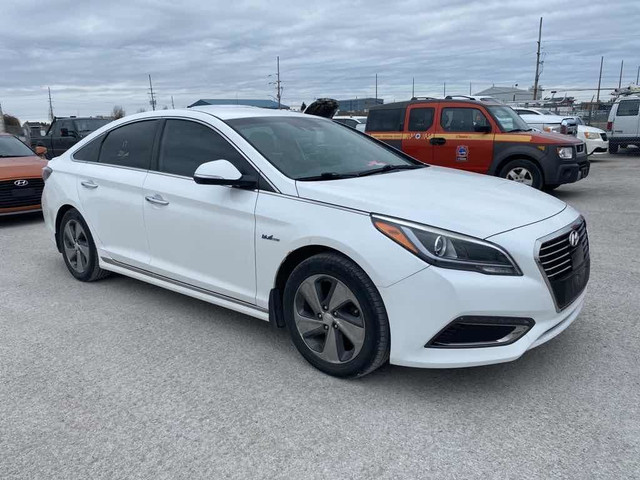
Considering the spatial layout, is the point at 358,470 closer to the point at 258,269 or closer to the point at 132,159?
the point at 258,269

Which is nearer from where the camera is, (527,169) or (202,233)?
(202,233)

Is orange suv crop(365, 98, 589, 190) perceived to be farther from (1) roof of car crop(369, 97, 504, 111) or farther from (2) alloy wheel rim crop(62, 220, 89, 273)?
(2) alloy wheel rim crop(62, 220, 89, 273)

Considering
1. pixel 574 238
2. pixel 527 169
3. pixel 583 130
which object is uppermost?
pixel 574 238

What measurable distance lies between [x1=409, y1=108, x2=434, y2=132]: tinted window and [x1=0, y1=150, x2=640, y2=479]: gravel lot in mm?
6428

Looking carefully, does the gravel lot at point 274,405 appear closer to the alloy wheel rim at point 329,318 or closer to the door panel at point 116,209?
the alloy wheel rim at point 329,318

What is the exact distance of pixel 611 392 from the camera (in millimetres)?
3145

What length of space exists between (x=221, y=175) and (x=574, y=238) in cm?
218

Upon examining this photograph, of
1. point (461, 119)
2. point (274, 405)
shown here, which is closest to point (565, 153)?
point (461, 119)

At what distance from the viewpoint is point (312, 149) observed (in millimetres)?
4133

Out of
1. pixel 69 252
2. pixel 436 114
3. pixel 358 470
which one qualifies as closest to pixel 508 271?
pixel 358 470

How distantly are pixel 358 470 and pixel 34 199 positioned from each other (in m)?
7.95

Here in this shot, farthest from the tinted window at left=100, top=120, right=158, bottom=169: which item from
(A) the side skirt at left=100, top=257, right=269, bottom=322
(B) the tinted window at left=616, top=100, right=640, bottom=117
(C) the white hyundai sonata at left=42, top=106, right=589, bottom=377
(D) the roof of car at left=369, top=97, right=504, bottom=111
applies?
(B) the tinted window at left=616, top=100, right=640, bottom=117

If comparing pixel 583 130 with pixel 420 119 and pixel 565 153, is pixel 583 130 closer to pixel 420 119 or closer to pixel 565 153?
pixel 565 153

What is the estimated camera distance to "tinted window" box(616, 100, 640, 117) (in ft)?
58.9
